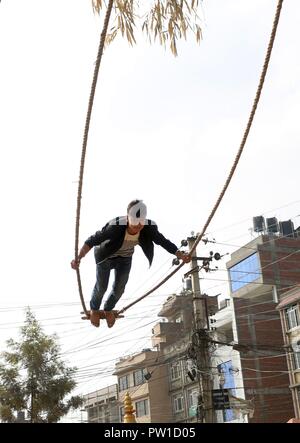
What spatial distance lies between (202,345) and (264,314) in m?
17.0

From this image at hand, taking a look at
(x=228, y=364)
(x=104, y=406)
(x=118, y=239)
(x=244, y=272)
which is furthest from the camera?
(x=104, y=406)

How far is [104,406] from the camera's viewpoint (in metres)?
53.3

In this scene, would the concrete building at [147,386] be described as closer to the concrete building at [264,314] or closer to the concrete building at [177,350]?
the concrete building at [177,350]

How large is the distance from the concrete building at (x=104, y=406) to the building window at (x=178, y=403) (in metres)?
8.48

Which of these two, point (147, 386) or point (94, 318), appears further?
point (147, 386)

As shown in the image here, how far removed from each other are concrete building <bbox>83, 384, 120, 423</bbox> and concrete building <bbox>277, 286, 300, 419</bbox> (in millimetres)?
21075

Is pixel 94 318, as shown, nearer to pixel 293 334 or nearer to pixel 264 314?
pixel 293 334

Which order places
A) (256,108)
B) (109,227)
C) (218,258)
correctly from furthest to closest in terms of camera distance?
1. (218,258)
2. (109,227)
3. (256,108)

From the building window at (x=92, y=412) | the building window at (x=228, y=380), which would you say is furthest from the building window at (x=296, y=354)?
the building window at (x=92, y=412)

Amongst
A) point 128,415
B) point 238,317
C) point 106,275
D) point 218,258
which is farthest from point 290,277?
point 106,275

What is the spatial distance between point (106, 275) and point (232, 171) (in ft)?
6.72

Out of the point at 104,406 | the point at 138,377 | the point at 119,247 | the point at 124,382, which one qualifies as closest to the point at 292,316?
the point at 138,377

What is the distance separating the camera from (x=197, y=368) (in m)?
20.3

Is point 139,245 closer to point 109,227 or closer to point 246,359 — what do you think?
point 109,227
